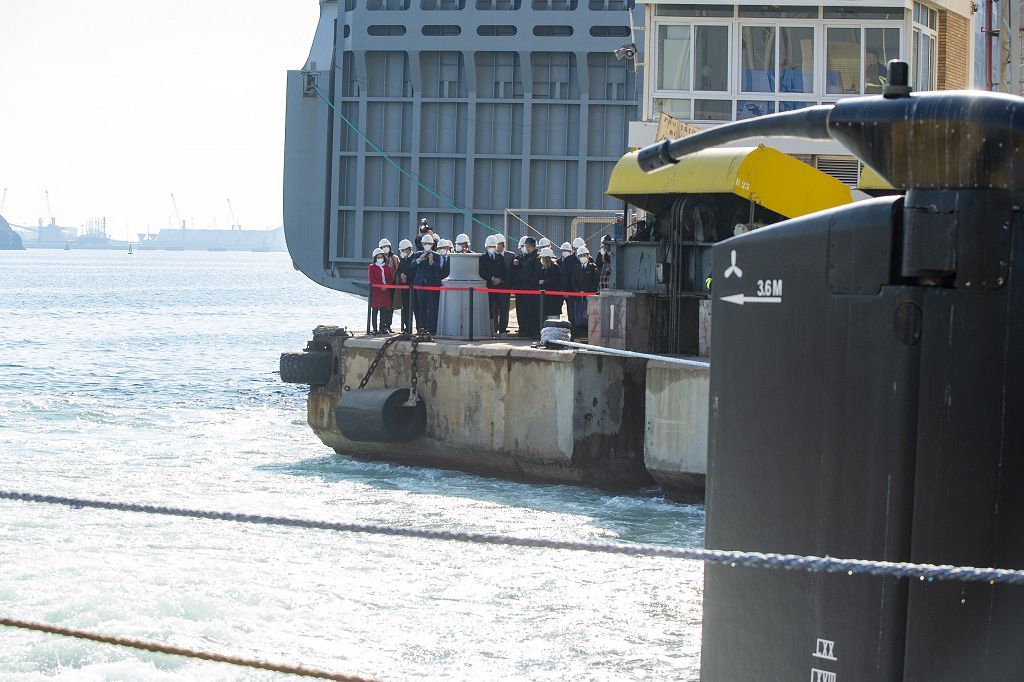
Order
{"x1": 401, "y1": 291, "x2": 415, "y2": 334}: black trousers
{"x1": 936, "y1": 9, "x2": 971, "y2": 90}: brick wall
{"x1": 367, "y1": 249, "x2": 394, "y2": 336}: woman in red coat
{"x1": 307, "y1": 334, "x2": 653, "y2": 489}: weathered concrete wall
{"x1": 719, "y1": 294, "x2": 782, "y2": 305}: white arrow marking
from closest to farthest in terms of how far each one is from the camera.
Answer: {"x1": 719, "y1": 294, "x2": 782, "y2": 305}: white arrow marking
{"x1": 307, "y1": 334, "x2": 653, "y2": 489}: weathered concrete wall
{"x1": 401, "y1": 291, "x2": 415, "y2": 334}: black trousers
{"x1": 367, "y1": 249, "x2": 394, "y2": 336}: woman in red coat
{"x1": 936, "y1": 9, "x2": 971, "y2": 90}: brick wall

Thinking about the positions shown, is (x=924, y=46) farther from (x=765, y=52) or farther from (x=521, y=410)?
(x=521, y=410)

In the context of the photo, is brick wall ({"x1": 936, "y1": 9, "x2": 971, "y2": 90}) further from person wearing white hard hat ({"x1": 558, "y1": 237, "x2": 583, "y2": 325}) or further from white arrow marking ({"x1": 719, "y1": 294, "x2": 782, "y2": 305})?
white arrow marking ({"x1": 719, "y1": 294, "x2": 782, "y2": 305})

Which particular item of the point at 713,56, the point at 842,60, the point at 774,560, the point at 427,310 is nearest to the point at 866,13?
the point at 842,60

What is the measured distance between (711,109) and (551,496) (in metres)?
8.30

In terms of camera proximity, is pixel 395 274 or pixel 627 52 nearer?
pixel 395 274

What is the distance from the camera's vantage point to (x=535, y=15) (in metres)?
28.9

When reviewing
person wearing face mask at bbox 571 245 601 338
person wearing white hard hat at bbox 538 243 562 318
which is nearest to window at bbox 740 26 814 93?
person wearing face mask at bbox 571 245 601 338

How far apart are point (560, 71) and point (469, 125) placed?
→ 2.25 metres

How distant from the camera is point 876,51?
2048cm

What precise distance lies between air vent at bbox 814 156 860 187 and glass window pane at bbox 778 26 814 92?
1.10 meters

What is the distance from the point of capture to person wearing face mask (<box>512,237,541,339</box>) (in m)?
17.6

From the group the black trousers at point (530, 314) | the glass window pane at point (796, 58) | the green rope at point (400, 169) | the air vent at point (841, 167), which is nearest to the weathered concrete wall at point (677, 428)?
the black trousers at point (530, 314)

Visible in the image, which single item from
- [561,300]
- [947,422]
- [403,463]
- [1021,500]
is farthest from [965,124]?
[561,300]

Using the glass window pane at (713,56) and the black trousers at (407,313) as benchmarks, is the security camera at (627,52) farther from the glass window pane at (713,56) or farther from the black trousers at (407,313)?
the black trousers at (407,313)
